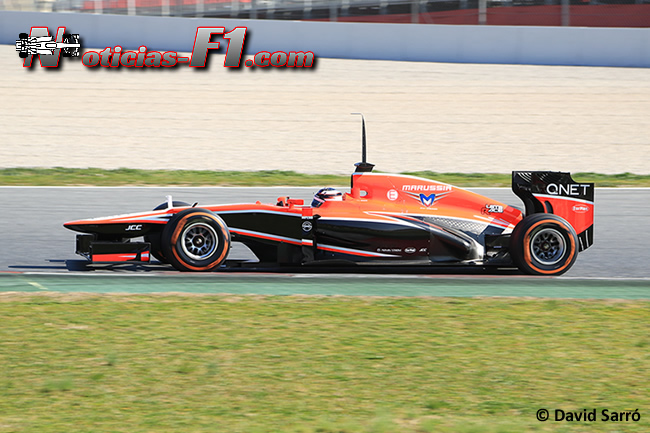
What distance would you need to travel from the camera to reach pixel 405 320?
20.0ft

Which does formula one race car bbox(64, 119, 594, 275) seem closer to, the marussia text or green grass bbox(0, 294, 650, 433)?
green grass bbox(0, 294, 650, 433)

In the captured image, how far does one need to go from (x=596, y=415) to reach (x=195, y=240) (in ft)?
14.0

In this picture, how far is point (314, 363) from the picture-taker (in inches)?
199

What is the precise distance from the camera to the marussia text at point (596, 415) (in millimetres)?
4172

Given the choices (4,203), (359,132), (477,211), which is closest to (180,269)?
(477,211)

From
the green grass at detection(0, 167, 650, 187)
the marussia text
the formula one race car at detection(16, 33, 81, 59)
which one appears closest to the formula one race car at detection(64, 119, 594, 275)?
the marussia text

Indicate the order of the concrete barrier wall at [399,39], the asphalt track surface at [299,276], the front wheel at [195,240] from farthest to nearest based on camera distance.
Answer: the concrete barrier wall at [399,39] < the front wheel at [195,240] < the asphalt track surface at [299,276]

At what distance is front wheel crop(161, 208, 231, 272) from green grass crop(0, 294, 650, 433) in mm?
812

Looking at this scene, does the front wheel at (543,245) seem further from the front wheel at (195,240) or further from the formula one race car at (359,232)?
the front wheel at (195,240)

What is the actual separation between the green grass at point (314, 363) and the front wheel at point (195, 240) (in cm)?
81

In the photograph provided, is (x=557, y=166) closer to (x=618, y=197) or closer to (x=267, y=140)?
(x=618, y=197)

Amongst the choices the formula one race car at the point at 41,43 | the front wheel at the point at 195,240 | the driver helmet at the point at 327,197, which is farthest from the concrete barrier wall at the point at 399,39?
the front wheel at the point at 195,240

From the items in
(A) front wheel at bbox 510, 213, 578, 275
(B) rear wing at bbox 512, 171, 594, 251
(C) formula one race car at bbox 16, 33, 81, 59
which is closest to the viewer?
(A) front wheel at bbox 510, 213, 578, 275

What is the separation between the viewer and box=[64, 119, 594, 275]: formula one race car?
7.46 meters
